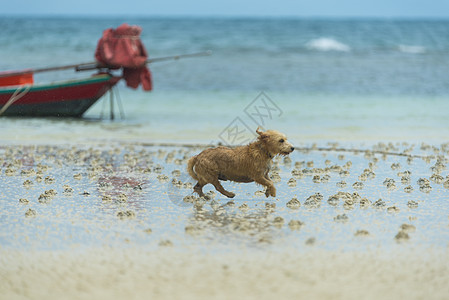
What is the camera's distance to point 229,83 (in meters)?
28.4

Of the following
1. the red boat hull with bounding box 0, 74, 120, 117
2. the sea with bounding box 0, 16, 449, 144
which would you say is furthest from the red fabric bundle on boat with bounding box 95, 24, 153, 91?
the sea with bounding box 0, 16, 449, 144

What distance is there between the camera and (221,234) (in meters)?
Result: 6.16

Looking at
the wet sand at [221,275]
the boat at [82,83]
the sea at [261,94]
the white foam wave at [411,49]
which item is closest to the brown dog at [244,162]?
the wet sand at [221,275]

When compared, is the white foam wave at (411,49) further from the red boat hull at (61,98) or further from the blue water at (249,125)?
the red boat hull at (61,98)

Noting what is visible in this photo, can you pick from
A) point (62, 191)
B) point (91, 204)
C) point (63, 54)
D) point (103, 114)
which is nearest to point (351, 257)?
point (91, 204)

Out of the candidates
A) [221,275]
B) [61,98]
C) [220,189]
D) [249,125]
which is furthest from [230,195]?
[61,98]

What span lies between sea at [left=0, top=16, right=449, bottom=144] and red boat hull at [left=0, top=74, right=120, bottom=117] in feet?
1.76

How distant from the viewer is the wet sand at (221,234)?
15.9 ft

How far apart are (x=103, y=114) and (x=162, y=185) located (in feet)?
40.0

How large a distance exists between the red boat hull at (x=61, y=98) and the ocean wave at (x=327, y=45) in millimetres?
32068

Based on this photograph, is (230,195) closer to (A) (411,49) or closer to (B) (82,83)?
(B) (82,83)

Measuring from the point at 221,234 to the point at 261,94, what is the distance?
19.3 m

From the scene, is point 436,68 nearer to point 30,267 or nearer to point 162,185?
point 162,185

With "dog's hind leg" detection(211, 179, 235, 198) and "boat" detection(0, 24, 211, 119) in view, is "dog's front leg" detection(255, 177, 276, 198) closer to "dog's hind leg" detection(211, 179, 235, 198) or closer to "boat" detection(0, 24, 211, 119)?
"dog's hind leg" detection(211, 179, 235, 198)
